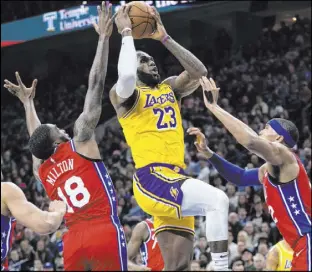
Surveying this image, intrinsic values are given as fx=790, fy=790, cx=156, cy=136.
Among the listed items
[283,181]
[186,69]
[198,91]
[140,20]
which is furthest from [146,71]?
[198,91]

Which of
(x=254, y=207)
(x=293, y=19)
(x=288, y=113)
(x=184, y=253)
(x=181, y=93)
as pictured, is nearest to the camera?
(x=184, y=253)

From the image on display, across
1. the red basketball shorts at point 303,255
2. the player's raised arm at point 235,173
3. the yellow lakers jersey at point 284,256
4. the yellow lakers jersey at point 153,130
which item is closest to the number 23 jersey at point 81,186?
the yellow lakers jersey at point 153,130

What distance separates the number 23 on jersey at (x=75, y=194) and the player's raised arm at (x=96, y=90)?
371mm

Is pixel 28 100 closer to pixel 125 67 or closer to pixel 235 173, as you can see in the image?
pixel 125 67

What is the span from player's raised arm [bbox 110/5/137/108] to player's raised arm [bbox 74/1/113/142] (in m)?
0.15

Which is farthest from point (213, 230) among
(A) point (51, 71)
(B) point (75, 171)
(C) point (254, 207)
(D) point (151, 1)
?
(A) point (51, 71)

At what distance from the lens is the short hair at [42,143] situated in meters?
7.05

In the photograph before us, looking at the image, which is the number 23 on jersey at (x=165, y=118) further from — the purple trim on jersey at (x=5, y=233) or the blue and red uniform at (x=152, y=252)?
the blue and red uniform at (x=152, y=252)

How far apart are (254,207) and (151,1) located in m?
7.14

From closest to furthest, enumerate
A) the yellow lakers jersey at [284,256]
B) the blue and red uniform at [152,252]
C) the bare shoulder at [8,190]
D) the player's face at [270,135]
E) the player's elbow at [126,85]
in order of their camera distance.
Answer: the bare shoulder at [8,190], the player's elbow at [126,85], the player's face at [270,135], the yellow lakers jersey at [284,256], the blue and red uniform at [152,252]

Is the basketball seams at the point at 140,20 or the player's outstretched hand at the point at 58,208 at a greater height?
the basketball seams at the point at 140,20

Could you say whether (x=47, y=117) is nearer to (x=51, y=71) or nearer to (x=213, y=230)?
(x=51, y=71)

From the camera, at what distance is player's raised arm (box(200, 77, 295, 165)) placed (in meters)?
6.98

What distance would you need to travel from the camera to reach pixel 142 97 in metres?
7.37
